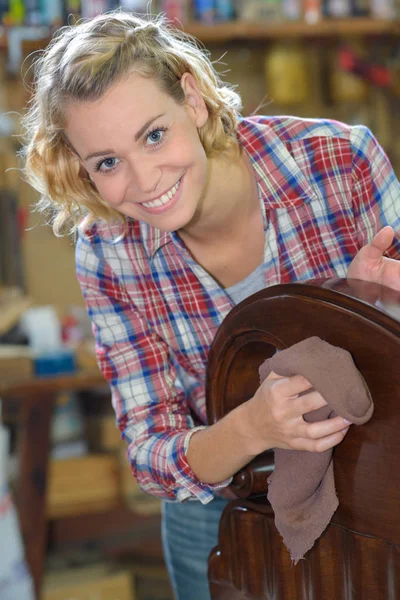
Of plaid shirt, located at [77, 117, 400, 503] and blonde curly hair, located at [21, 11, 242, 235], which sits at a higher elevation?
blonde curly hair, located at [21, 11, 242, 235]

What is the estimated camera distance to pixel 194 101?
4.16 ft

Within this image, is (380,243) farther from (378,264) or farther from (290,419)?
(290,419)

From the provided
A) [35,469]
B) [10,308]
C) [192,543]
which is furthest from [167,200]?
[10,308]

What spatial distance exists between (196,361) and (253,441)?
0.37 meters

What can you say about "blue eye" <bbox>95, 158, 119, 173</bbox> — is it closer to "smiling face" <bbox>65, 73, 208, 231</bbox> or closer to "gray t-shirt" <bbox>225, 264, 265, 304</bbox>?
"smiling face" <bbox>65, 73, 208, 231</bbox>

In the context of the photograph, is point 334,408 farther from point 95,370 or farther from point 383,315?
point 95,370

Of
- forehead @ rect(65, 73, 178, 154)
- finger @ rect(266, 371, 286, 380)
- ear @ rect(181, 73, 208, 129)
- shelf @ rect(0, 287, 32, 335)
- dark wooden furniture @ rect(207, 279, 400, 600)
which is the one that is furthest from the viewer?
shelf @ rect(0, 287, 32, 335)

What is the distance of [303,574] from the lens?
→ 0.97 meters

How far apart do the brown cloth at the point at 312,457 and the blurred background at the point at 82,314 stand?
5.22 feet

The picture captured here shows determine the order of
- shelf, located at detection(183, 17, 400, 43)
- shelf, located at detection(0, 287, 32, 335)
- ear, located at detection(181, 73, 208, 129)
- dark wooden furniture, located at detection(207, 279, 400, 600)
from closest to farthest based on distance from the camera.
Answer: dark wooden furniture, located at detection(207, 279, 400, 600) → ear, located at detection(181, 73, 208, 129) → shelf, located at detection(0, 287, 32, 335) → shelf, located at detection(183, 17, 400, 43)

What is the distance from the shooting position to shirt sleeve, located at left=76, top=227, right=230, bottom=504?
1.26m

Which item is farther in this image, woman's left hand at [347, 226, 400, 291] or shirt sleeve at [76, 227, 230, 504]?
shirt sleeve at [76, 227, 230, 504]

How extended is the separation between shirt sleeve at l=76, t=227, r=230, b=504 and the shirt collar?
3.7 inches

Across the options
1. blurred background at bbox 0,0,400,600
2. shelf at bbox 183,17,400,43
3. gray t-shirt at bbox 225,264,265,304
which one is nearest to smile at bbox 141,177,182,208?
gray t-shirt at bbox 225,264,265,304
